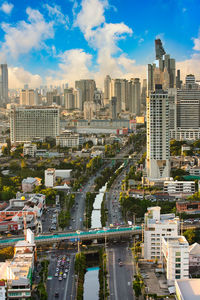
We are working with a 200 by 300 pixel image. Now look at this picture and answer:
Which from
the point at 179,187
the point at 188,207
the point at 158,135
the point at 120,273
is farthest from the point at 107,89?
the point at 120,273

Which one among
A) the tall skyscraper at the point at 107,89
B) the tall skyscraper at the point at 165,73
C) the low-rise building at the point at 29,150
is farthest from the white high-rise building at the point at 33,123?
the tall skyscraper at the point at 107,89

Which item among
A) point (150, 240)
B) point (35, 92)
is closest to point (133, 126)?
point (35, 92)

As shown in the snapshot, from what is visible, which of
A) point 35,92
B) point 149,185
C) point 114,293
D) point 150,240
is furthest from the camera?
point 35,92

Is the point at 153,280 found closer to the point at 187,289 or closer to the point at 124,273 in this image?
the point at 124,273

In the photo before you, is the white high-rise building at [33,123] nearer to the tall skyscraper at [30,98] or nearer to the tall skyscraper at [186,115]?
the tall skyscraper at [186,115]

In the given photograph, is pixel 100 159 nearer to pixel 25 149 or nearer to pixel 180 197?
pixel 25 149

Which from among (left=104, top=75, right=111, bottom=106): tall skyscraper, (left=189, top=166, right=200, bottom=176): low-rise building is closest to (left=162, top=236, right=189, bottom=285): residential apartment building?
(left=189, top=166, right=200, bottom=176): low-rise building
